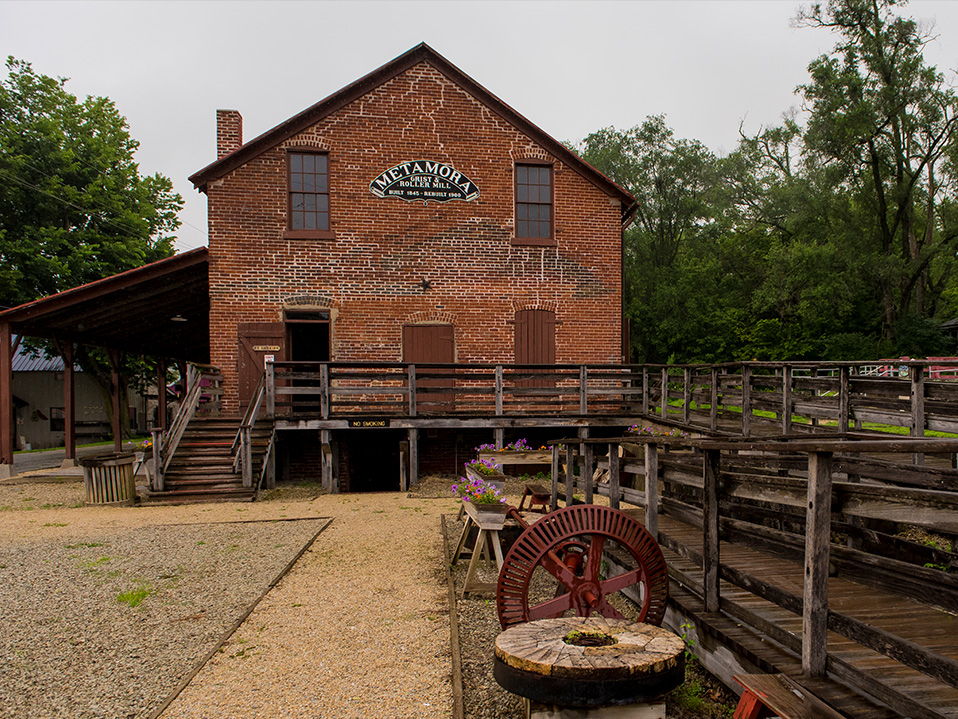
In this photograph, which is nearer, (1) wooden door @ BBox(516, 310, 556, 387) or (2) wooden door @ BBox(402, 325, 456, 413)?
(2) wooden door @ BBox(402, 325, 456, 413)

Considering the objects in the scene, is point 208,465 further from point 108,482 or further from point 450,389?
point 450,389

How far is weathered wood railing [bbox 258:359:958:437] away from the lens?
31.5ft

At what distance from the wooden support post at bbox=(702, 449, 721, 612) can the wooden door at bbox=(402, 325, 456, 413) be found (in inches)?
434

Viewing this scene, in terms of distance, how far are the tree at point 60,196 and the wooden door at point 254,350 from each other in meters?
12.3

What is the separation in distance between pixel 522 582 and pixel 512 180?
41.8ft

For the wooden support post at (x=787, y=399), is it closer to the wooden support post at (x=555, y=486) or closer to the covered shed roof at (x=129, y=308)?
the wooden support post at (x=555, y=486)

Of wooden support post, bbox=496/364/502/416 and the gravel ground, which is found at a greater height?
wooden support post, bbox=496/364/502/416

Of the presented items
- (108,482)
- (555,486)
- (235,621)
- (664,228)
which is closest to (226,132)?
(108,482)

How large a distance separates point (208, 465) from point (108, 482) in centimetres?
166

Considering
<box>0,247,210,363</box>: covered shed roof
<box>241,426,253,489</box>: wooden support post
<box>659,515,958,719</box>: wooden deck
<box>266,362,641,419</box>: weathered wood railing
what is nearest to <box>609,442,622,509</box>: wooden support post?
<box>659,515,958,719</box>: wooden deck

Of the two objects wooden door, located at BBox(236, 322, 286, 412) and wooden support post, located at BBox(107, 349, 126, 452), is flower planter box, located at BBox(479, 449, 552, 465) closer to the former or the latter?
wooden door, located at BBox(236, 322, 286, 412)

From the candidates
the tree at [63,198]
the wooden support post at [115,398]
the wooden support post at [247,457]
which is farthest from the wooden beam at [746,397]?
the tree at [63,198]

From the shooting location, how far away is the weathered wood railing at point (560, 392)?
9.61m

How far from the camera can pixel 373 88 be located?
48.8ft
